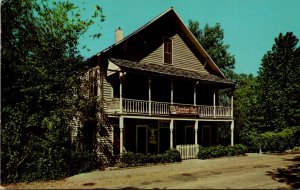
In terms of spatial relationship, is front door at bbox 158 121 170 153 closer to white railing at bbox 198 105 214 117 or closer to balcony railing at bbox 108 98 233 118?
balcony railing at bbox 108 98 233 118

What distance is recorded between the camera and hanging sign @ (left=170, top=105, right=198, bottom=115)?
23203mm

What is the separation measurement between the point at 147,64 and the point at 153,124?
458 centimetres

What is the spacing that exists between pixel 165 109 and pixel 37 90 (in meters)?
9.40

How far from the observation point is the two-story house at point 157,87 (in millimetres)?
21641

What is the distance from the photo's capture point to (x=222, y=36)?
175ft

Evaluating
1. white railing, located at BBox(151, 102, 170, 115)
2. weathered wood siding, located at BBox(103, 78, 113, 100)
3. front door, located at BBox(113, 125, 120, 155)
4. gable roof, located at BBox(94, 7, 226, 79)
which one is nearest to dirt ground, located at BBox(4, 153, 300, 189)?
front door, located at BBox(113, 125, 120, 155)

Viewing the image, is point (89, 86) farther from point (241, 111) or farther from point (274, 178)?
point (241, 111)

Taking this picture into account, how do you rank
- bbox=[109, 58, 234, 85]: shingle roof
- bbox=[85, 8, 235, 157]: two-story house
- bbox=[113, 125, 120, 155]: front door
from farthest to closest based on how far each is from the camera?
bbox=[113, 125, 120, 155]: front door < bbox=[85, 8, 235, 157]: two-story house < bbox=[109, 58, 234, 85]: shingle roof

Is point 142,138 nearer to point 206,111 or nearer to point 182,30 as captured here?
point 206,111

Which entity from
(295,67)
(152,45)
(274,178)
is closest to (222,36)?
(295,67)

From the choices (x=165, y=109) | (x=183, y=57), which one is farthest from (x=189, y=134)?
(x=183, y=57)

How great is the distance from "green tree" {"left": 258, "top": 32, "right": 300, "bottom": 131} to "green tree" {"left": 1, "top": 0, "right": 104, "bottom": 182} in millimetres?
22939

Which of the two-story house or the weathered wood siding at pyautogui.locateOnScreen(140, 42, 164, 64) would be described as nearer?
the two-story house

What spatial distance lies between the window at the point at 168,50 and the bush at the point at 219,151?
7369mm
